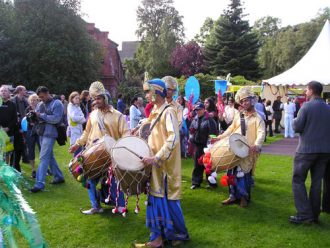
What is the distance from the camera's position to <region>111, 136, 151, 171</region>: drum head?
4168 mm

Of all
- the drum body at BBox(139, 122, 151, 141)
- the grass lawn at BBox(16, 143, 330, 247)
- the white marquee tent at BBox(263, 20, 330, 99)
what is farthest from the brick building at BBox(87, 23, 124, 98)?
the drum body at BBox(139, 122, 151, 141)

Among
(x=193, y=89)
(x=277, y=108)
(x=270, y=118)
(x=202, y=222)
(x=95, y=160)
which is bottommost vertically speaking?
(x=202, y=222)

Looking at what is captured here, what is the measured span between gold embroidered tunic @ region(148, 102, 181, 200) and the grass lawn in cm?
78

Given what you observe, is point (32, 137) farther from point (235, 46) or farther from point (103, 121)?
point (235, 46)

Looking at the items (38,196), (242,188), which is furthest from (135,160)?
(38,196)

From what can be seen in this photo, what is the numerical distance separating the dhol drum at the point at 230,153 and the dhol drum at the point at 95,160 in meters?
1.60

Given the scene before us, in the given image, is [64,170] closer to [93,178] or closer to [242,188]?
[93,178]

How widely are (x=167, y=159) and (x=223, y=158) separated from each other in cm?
168

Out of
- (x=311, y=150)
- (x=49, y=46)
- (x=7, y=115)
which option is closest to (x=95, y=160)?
(x=311, y=150)

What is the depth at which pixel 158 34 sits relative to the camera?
47.0 meters

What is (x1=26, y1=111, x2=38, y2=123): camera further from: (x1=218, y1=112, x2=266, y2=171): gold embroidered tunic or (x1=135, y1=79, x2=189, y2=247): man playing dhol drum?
(x1=218, y1=112, x2=266, y2=171): gold embroidered tunic

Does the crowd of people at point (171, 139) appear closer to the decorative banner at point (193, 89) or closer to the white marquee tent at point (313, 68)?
the decorative banner at point (193, 89)

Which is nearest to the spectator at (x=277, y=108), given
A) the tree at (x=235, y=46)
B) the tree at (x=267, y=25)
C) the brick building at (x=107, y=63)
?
the tree at (x=235, y=46)

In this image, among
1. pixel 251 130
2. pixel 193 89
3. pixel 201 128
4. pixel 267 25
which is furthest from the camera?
pixel 267 25
